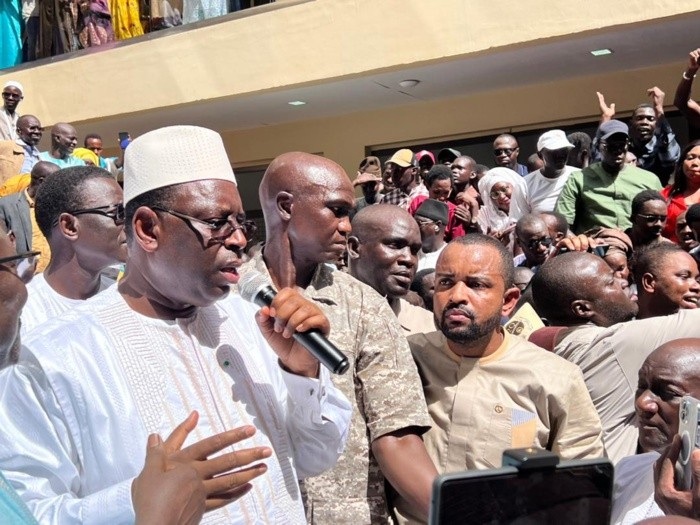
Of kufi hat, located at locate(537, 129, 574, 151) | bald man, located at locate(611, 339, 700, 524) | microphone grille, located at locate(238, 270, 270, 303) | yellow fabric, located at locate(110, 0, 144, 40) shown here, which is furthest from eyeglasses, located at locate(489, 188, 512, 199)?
yellow fabric, located at locate(110, 0, 144, 40)

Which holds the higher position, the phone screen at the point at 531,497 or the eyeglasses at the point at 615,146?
the phone screen at the point at 531,497

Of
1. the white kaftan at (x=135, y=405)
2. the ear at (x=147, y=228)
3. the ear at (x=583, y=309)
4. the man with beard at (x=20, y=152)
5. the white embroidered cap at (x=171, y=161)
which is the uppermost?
the white embroidered cap at (x=171, y=161)

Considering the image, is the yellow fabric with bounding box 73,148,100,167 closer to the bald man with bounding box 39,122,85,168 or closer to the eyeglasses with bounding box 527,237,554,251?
the bald man with bounding box 39,122,85,168

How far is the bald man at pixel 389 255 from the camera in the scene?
4.27 m

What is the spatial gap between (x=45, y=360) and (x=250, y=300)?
2.23 ft

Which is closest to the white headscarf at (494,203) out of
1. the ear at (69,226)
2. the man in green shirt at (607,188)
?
the man in green shirt at (607,188)

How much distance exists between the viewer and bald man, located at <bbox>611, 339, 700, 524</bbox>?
3016 mm

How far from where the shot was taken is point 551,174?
814 centimetres

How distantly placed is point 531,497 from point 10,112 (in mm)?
12447

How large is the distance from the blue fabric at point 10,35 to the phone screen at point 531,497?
1488cm

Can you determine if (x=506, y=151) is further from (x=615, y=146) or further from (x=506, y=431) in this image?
(x=506, y=431)

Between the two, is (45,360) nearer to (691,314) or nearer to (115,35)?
(691,314)

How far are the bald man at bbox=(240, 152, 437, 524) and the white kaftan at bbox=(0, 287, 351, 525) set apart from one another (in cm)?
59

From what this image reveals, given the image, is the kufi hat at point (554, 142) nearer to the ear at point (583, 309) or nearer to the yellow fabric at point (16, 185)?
the ear at point (583, 309)
